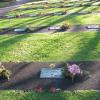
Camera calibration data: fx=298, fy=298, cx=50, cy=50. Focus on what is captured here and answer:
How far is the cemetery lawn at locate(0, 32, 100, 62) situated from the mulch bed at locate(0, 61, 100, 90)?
54 centimetres

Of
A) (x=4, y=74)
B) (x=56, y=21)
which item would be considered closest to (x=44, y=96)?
(x=4, y=74)

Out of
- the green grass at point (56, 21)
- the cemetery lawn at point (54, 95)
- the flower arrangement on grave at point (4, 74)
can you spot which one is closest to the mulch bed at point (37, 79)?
the flower arrangement on grave at point (4, 74)

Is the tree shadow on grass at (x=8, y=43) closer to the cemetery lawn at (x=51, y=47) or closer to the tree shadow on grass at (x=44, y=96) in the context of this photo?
the cemetery lawn at (x=51, y=47)

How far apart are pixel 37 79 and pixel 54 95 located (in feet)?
3.92

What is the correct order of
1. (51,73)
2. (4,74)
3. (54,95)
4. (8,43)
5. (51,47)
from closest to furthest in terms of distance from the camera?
1. (54,95)
2. (51,73)
3. (4,74)
4. (51,47)
5. (8,43)

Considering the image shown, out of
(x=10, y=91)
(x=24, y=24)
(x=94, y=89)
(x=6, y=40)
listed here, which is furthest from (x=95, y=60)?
(x=24, y=24)

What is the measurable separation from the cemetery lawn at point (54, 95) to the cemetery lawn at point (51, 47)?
7.75ft

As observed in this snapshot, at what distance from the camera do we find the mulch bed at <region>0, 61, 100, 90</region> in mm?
8320

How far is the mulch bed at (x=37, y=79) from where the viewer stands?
8320mm

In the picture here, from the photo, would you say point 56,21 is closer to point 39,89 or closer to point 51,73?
point 51,73

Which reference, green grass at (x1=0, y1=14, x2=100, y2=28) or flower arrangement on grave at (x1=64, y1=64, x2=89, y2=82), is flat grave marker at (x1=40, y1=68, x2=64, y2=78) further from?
green grass at (x1=0, y1=14, x2=100, y2=28)

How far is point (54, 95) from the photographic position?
786 centimetres

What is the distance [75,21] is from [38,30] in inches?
100

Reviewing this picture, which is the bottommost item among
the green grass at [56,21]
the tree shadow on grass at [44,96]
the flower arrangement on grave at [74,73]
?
the green grass at [56,21]
